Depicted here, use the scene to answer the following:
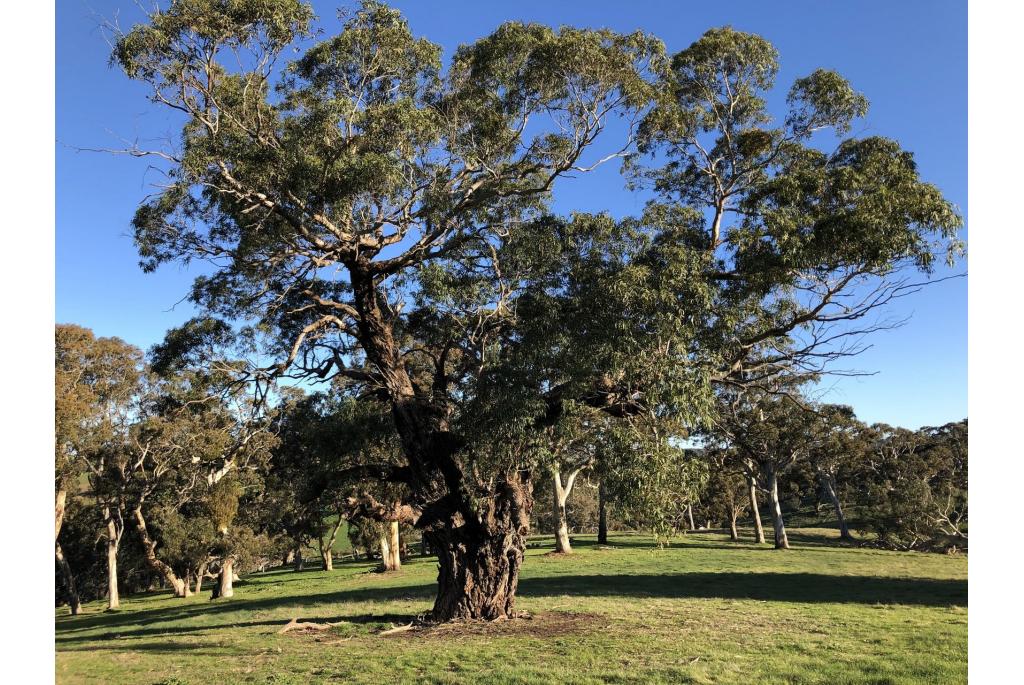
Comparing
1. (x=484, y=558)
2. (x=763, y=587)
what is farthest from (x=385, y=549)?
(x=484, y=558)

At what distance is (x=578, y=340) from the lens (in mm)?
11352

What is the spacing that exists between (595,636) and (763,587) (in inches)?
421

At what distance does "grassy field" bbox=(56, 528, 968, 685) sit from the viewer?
8.85 m

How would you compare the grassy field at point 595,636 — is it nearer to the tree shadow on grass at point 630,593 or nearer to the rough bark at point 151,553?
the tree shadow on grass at point 630,593

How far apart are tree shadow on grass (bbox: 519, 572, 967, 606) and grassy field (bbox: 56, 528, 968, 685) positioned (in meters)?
0.07

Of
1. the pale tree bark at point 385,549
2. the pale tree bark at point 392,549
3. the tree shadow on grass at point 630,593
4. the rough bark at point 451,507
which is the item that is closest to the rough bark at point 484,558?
the rough bark at point 451,507

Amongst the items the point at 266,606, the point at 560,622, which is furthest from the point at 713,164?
the point at 266,606

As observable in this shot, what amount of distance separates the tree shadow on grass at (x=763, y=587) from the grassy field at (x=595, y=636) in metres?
0.07

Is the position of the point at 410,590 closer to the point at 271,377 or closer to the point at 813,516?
the point at 271,377

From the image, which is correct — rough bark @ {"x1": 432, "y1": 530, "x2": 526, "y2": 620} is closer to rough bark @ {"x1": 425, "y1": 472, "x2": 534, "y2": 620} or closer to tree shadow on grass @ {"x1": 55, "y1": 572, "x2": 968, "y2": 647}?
rough bark @ {"x1": 425, "y1": 472, "x2": 534, "y2": 620}

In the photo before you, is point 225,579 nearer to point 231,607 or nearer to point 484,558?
point 231,607

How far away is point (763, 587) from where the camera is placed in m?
19.7

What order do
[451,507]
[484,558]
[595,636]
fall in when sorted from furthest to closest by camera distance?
[451,507] < [484,558] < [595,636]

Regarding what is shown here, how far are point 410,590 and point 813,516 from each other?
53.4 meters
